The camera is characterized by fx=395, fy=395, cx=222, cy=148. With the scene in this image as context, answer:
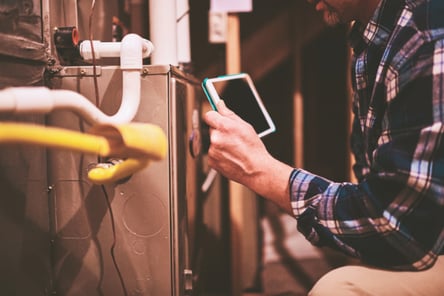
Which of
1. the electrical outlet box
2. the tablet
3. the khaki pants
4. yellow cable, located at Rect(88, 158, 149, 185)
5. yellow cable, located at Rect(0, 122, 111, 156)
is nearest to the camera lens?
yellow cable, located at Rect(0, 122, 111, 156)

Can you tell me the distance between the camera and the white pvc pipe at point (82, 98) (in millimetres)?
457

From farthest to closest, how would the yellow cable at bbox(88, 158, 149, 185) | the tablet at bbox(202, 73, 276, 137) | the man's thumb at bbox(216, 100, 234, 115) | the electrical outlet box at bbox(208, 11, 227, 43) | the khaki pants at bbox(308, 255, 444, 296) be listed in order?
the electrical outlet box at bbox(208, 11, 227, 43) → the tablet at bbox(202, 73, 276, 137) → the man's thumb at bbox(216, 100, 234, 115) → the khaki pants at bbox(308, 255, 444, 296) → the yellow cable at bbox(88, 158, 149, 185)

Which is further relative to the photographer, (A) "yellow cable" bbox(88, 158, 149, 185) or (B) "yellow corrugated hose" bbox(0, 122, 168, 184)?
(A) "yellow cable" bbox(88, 158, 149, 185)

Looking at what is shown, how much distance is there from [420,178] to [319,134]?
2.42 metres

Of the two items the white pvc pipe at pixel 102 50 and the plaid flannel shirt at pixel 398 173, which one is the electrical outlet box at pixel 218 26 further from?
the plaid flannel shirt at pixel 398 173

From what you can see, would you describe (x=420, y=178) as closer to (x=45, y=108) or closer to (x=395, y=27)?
(x=395, y=27)

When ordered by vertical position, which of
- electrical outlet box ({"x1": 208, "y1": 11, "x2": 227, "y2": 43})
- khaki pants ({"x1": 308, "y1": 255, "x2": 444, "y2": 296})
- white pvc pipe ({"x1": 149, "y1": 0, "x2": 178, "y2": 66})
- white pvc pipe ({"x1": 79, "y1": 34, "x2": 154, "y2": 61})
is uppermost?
electrical outlet box ({"x1": 208, "y1": 11, "x2": 227, "y2": 43})

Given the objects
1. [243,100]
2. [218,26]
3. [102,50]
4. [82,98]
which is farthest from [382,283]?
[218,26]

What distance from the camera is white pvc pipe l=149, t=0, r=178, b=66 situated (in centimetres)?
97

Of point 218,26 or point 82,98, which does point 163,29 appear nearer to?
point 82,98

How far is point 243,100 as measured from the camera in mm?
975

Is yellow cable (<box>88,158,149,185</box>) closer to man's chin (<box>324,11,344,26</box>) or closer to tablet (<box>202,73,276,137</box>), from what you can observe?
tablet (<box>202,73,276,137</box>)

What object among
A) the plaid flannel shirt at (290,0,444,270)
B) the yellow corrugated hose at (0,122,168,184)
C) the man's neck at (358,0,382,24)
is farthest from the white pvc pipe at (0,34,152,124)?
the man's neck at (358,0,382,24)

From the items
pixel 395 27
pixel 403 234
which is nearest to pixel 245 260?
pixel 403 234
